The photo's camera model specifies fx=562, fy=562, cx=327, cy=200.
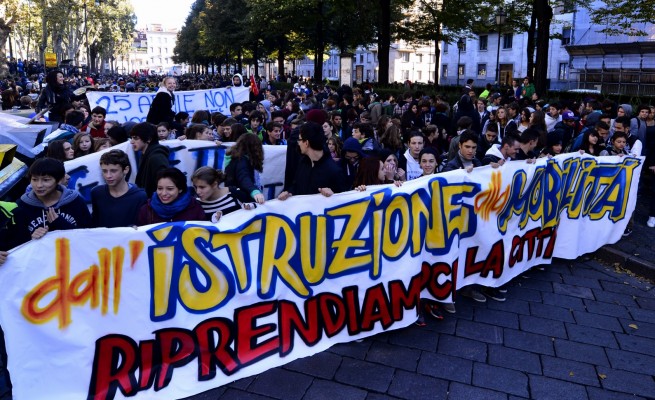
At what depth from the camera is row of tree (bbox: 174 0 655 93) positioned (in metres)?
23.0

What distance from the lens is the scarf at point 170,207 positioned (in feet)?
13.1

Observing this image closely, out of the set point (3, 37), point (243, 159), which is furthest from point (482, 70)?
point (243, 159)

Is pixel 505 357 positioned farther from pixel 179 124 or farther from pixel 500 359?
pixel 179 124

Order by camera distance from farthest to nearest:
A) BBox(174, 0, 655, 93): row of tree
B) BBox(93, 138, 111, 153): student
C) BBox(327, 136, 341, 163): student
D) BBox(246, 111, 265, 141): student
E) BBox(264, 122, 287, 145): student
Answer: BBox(174, 0, 655, 93): row of tree, BBox(246, 111, 265, 141): student, BBox(264, 122, 287, 145): student, BBox(327, 136, 341, 163): student, BBox(93, 138, 111, 153): student

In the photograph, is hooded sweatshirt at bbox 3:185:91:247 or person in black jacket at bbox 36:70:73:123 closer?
hooded sweatshirt at bbox 3:185:91:247

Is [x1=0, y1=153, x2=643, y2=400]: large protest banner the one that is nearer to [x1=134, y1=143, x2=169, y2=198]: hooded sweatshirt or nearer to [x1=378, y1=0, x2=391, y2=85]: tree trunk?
[x1=134, y1=143, x2=169, y2=198]: hooded sweatshirt

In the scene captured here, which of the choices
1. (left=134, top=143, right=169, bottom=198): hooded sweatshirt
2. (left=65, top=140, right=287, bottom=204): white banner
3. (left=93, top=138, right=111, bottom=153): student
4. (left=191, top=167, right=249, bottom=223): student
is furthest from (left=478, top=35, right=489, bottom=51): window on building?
(left=191, top=167, right=249, bottom=223): student

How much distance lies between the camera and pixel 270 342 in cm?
408

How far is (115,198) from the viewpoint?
4.35 meters

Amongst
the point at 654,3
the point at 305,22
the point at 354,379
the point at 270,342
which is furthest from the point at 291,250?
the point at 305,22

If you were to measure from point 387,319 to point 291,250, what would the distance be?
1058mm

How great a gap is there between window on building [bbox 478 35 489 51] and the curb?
4864 cm

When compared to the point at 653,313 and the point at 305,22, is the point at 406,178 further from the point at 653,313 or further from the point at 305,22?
the point at 305,22

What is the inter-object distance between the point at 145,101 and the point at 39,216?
25.8ft
